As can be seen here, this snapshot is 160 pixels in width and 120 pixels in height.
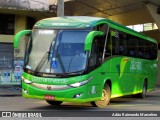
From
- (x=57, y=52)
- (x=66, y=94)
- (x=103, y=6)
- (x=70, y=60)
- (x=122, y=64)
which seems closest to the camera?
(x=66, y=94)

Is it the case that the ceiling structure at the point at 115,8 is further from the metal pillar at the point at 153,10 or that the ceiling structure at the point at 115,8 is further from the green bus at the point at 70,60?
the green bus at the point at 70,60

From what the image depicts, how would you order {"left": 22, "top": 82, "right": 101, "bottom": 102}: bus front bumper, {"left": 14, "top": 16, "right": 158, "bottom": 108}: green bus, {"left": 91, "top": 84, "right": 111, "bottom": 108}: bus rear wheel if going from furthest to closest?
{"left": 91, "top": 84, "right": 111, "bottom": 108}: bus rear wheel → {"left": 14, "top": 16, "right": 158, "bottom": 108}: green bus → {"left": 22, "top": 82, "right": 101, "bottom": 102}: bus front bumper

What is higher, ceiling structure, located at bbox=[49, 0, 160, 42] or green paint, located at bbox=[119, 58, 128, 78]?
ceiling structure, located at bbox=[49, 0, 160, 42]

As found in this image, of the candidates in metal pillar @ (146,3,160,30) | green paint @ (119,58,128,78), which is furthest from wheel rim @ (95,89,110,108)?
metal pillar @ (146,3,160,30)

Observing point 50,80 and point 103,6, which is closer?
point 50,80

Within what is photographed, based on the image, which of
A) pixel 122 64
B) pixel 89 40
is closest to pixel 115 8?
pixel 122 64

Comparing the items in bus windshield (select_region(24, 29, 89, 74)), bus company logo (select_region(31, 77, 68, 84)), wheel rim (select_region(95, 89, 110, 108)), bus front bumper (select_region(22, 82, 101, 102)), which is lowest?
wheel rim (select_region(95, 89, 110, 108))

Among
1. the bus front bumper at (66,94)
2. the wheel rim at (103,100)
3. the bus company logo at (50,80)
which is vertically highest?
the bus company logo at (50,80)

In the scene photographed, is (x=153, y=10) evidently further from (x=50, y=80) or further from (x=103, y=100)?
Result: (x=50, y=80)

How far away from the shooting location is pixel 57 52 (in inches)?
558

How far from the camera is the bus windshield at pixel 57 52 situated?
14.0 meters

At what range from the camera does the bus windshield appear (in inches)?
551

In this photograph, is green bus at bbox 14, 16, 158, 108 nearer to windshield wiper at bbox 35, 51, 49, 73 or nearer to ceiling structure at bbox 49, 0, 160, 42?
windshield wiper at bbox 35, 51, 49, 73

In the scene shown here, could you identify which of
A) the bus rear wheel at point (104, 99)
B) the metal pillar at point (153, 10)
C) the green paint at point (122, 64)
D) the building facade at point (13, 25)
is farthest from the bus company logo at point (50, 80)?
the metal pillar at point (153, 10)
